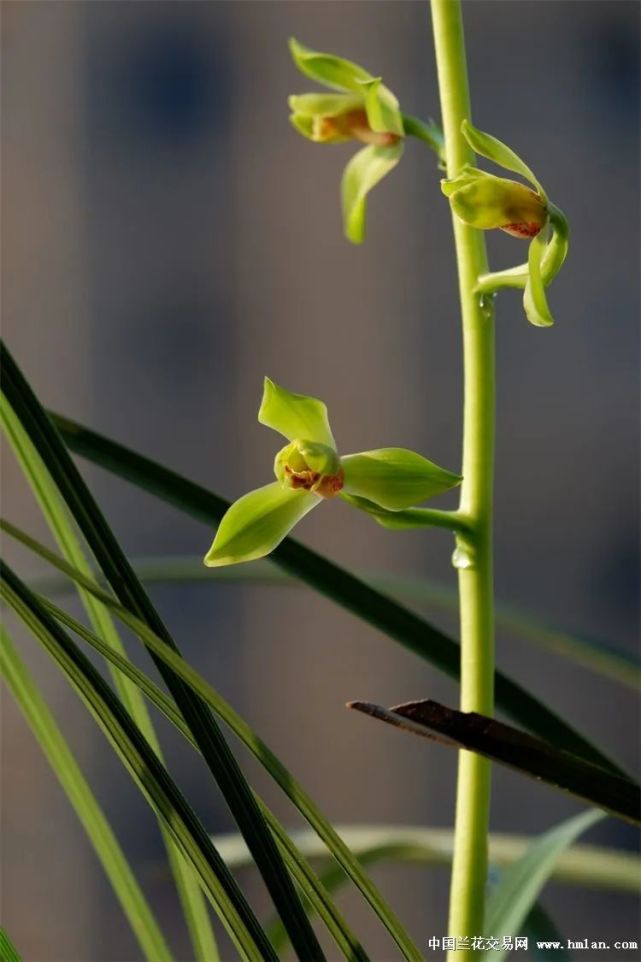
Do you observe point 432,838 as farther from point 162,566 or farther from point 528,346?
point 528,346

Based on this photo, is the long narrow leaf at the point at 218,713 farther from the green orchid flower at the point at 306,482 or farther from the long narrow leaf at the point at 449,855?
the long narrow leaf at the point at 449,855

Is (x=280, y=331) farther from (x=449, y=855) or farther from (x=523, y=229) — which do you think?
(x=523, y=229)

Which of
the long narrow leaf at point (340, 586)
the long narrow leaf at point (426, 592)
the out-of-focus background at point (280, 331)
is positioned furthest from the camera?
the out-of-focus background at point (280, 331)

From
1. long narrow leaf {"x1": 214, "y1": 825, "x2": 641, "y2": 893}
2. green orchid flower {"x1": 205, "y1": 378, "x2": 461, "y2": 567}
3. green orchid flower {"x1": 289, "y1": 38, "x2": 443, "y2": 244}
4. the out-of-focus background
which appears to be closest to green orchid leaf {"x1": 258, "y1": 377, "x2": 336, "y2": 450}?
green orchid flower {"x1": 205, "y1": 378, "x2": 461, "y2": 567}

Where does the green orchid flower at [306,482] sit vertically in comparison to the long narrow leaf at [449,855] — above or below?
above

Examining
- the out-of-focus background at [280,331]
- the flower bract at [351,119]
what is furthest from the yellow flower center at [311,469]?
the out-of-focus background at [280,331]

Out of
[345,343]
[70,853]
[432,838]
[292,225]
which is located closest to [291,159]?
[292,225]
